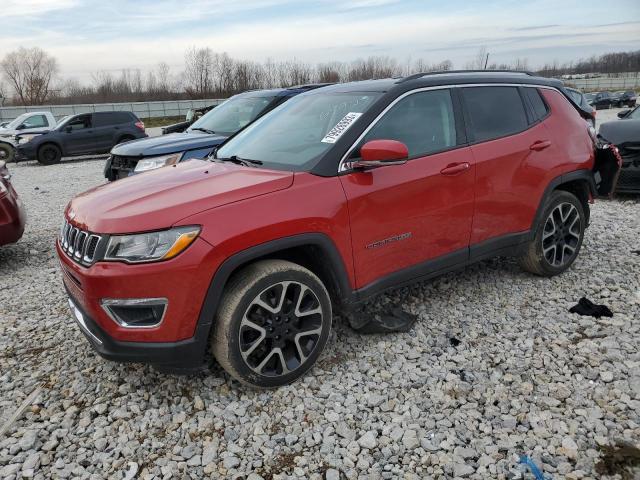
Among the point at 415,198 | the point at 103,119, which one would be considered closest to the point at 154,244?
the point at 415,198

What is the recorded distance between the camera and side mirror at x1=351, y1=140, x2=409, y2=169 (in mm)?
2982

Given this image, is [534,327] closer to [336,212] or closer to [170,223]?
[336,212]

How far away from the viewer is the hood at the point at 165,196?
104 inches

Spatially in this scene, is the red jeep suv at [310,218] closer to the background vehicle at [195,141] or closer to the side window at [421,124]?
the side window at [421,124]

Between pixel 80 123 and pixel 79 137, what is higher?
pixel 80 123

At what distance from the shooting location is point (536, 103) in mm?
4215

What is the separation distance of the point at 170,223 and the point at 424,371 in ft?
6.03

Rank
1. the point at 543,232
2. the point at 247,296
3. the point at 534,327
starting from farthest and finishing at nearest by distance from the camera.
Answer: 1. the point at 543,232
2. the point at 534,327
3. the point at 247,296

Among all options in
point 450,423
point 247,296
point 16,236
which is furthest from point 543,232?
point 16,236

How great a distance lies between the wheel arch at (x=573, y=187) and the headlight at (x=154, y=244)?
2.94 m

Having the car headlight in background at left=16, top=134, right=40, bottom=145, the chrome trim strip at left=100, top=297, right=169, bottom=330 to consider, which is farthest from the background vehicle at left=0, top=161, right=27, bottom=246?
the car headlight in background at left=16, top=134, right=40, bottom=145

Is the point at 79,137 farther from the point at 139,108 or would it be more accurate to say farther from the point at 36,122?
the point at 139,108

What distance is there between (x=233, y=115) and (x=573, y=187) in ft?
16.4

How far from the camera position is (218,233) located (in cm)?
263
